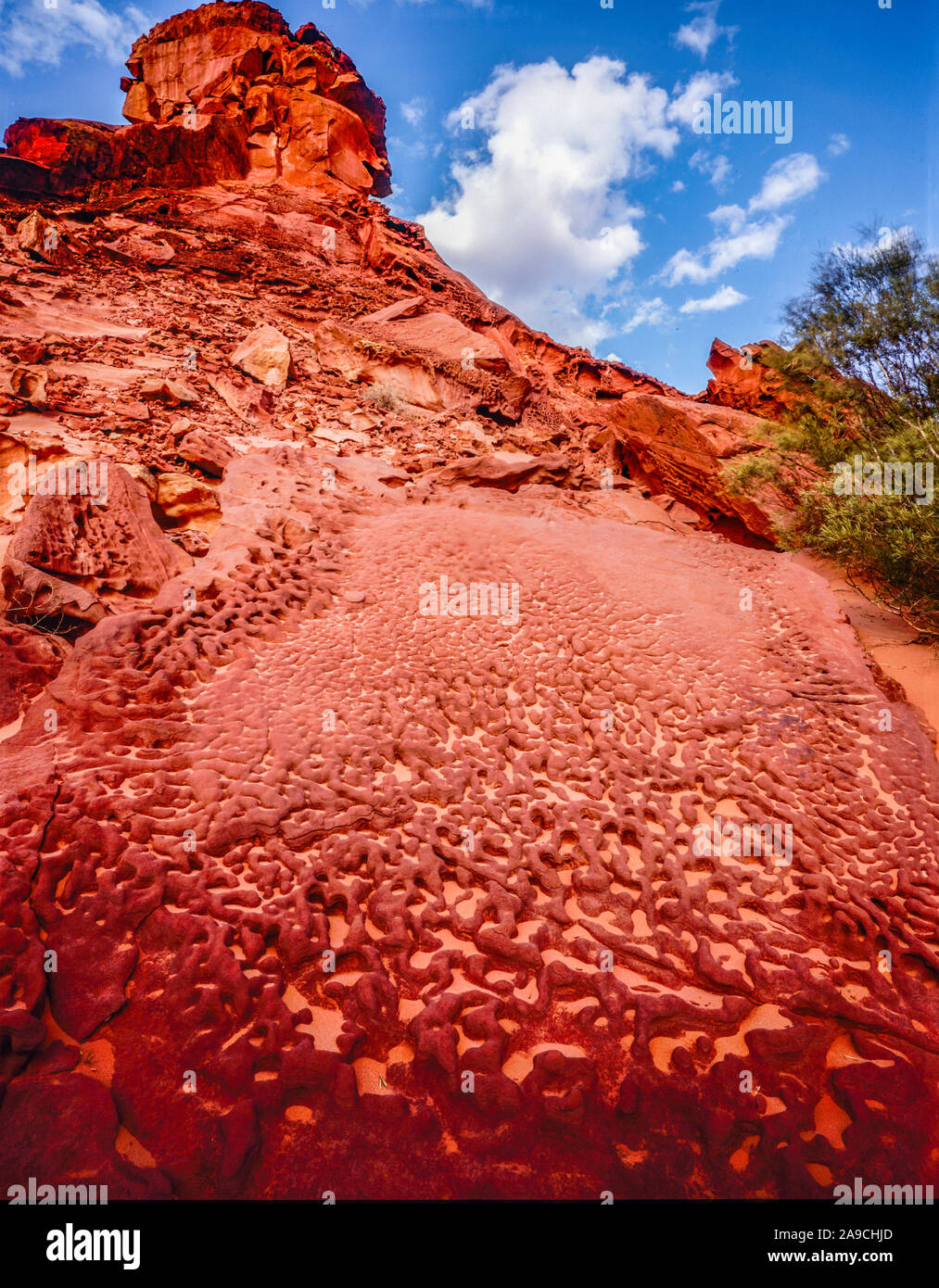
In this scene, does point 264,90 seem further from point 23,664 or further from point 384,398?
point 23,664

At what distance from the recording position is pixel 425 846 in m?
3.39

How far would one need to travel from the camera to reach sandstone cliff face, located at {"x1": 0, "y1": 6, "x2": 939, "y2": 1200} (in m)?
2.23

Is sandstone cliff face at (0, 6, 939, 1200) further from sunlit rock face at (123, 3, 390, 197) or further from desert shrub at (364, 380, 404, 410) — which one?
sunlit rock face at (123, 3, 390, 197)

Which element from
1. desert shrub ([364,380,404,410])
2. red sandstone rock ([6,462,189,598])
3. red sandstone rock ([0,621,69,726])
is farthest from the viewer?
desert shrub ([364,380,404,410])

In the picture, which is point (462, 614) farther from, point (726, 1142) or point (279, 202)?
point (279, 202)

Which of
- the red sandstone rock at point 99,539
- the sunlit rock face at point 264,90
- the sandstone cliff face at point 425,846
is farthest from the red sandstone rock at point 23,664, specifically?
the sunlit rock face at point 264,90

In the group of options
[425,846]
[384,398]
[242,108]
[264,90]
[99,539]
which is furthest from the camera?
[264,90]

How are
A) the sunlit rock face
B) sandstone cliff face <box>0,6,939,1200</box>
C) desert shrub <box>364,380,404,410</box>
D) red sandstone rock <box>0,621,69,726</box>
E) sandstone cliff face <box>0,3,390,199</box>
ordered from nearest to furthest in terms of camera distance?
sandstone cliff face <box>0,6,939,1200</box>, red sandstone rock <box>0,621,69,726</box>, desert shrub <box>364,380,404,410</box>, sandstone cliff face <box>0,3,390,199</box>, the sunlit rock face

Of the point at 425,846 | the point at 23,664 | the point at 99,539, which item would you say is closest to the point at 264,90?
the point at 99,539

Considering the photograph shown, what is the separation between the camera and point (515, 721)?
178 inches

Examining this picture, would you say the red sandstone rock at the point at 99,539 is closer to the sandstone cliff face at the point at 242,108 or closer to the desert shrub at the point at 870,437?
the desert shrub at the point at 870,437

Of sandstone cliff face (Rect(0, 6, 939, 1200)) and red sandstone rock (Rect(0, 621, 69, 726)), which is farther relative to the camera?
red sandstone rock (Rect(0, 621, 69, 726))

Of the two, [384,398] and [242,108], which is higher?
[242,108]

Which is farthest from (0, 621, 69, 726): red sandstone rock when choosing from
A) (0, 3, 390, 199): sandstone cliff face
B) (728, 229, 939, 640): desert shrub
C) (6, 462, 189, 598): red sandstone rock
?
(0, 3, 390, 199): sandstone cliff face
